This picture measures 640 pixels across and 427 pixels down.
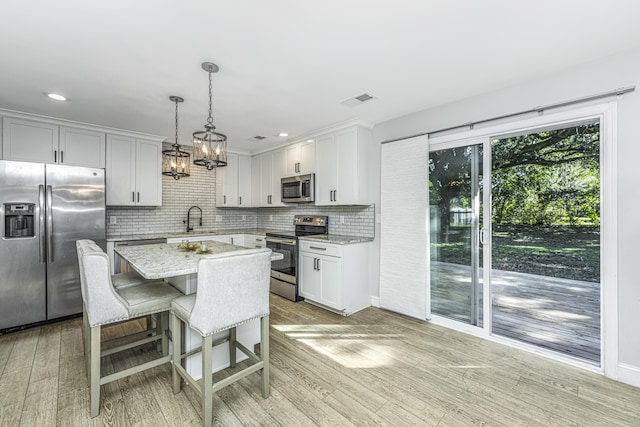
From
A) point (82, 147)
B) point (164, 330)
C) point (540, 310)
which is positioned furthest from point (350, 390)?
point (82, 147)

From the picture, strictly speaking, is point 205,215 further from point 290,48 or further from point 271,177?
point 290,48

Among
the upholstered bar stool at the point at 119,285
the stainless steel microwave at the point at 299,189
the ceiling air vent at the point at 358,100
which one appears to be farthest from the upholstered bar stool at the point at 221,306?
the stainless steel microwave at the point at 299,189

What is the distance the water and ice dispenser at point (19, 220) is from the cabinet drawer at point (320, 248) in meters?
3.07

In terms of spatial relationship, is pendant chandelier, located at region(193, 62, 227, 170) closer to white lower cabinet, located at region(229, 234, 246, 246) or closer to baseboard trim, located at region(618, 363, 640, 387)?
white lower cabinet, located at region(229, 234, 246, 246)

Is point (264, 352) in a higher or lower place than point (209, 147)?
lower

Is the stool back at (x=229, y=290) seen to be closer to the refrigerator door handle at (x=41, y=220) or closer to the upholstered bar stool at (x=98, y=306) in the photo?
the upholstered bar stool at (x=98, y=306)

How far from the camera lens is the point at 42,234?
3182 millimetres

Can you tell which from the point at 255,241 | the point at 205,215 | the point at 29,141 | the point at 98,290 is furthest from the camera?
the point at 205,215

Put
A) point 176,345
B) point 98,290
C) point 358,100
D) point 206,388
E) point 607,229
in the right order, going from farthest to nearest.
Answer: point 358,100 → point 607,229 → point 176,345 → point 98,290 → point 206,388

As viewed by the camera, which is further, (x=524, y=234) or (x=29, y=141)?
(x=524, y=234)

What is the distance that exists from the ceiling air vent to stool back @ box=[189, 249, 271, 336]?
1.97 meters

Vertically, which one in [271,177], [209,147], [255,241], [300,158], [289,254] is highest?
[300,158]

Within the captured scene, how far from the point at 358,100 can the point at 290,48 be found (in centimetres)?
116

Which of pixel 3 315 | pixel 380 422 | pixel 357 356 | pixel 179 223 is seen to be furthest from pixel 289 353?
pixel 179 223
